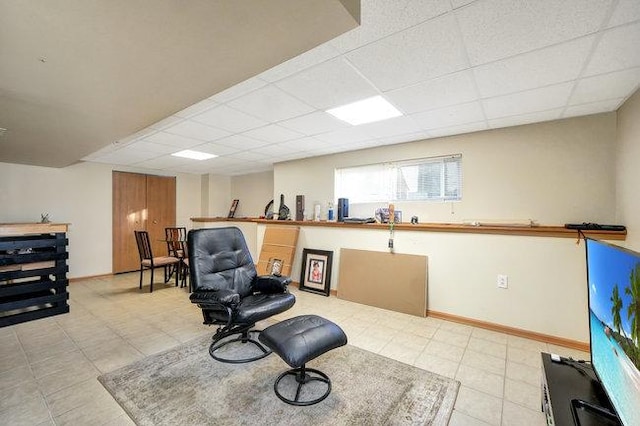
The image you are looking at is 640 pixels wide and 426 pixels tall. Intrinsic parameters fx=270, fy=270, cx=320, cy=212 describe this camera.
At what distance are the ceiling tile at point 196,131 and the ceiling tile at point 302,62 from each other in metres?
1.48

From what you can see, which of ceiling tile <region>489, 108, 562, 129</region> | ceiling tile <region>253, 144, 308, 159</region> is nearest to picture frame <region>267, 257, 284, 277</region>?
ceiling tile <region>253, 144, 308, 159</region>

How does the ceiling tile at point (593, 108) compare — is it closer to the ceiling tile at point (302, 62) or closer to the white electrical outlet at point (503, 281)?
the white electrical outlet at point (503, 281)

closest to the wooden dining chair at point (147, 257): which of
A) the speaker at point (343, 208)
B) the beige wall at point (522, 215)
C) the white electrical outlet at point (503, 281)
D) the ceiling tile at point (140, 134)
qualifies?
the ceiling tile at point (140, 134)

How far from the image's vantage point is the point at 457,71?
77.6 inches

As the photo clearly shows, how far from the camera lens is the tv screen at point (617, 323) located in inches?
33.0

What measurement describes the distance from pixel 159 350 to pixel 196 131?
2.47m

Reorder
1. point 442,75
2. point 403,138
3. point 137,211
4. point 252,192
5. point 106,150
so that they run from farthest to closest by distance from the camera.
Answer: point 252,192, point 137,211, point 106,150, point 403,138, point 442,75

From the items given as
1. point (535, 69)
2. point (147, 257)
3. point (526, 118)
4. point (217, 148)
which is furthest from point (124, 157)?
point (526, 118)

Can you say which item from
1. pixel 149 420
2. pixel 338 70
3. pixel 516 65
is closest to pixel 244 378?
pixel 149 420

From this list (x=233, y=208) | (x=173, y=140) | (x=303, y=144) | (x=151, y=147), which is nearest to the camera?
(x=173, y=140)

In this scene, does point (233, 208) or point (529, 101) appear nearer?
point (529, 101)

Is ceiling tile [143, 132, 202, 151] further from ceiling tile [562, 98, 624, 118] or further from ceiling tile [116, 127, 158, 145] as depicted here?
ceiling tile [562, 98, 624, 118]

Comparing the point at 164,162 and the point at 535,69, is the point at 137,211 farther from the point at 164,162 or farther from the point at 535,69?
the point at 535,69

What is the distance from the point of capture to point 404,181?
13.1ft
